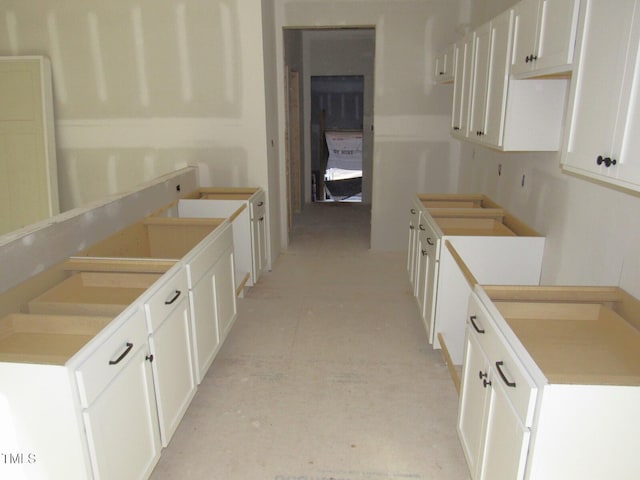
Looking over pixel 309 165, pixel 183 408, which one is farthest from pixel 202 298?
pixel 309 165

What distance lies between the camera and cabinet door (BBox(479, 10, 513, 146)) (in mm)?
2502

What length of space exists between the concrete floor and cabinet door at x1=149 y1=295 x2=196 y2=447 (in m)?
0.25

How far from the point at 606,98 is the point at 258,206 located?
3106 mm

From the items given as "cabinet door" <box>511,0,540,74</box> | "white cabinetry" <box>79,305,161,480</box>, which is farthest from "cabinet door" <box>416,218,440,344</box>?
"white cabinetry" <box>79,305,161,480</box>

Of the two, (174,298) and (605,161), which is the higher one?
(605,161)

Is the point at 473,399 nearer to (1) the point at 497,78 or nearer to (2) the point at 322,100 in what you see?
(1) the point at 497,78

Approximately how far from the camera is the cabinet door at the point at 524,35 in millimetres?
2148

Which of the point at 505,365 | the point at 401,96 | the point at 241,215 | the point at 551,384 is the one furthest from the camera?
the point at 401,96

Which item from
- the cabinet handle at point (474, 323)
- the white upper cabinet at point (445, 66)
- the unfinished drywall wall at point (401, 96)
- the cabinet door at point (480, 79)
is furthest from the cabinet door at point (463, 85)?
the cabinet handle at point (474, 323)

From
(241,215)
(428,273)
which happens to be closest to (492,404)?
(428,273)

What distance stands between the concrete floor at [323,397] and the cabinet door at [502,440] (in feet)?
1.82

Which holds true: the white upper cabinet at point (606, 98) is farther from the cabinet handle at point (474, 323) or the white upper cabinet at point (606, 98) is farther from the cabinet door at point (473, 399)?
the cabinet door at point (473, 399)

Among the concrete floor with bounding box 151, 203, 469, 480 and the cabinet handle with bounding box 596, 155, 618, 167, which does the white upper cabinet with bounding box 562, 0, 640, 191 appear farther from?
the concrete floor with bounding box 151, 203, 469, 480

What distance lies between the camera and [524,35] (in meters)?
2.27
